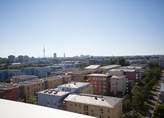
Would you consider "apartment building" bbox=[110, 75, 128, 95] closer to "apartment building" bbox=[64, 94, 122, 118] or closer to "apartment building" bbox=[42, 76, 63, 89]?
"apartment building" bbox=[42, 76, 63, 89]

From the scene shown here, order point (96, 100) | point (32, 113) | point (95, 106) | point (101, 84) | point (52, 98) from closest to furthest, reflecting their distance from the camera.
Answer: point (32, 113) → point (95, 106) → point (96, 100) → point (52, 98) → point (101, 84)

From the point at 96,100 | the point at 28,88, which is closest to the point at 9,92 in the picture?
the point at 28,88

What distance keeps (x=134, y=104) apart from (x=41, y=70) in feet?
50.9

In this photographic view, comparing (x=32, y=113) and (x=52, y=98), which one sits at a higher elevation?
(x=32, y=113)

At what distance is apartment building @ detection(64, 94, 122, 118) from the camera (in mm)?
5918

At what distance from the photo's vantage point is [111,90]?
11570mm

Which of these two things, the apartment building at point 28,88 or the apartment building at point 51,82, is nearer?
the apartment building at point 28,88

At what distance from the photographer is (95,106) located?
6.07m

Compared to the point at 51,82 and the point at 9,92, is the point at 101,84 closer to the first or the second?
the point at 51,82

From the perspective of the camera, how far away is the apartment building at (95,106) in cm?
A: 592

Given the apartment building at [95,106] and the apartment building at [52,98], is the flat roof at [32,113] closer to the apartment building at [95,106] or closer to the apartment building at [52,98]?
the apartment building at [95,106]

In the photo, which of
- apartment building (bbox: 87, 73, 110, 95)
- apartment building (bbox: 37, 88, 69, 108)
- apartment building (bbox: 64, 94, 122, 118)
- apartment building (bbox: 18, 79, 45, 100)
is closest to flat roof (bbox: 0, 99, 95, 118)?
apartment building (bbox: 64, 94, 122, 118)

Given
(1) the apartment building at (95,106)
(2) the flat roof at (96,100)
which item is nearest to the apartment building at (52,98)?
(1) the apartment building at (95,106)

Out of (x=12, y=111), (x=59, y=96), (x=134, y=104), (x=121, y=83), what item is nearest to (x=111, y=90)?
(x=121, y=83)
